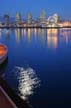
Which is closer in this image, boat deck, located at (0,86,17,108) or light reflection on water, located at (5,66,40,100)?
boat deck, located at (0,86,17,108)

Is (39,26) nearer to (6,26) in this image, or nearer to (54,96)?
(6,26)

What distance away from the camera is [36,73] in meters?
20.2

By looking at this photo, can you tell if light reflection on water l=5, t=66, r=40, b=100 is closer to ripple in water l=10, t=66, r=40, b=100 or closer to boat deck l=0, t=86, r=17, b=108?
ripple in water l=10, t=66, r=40, b=100

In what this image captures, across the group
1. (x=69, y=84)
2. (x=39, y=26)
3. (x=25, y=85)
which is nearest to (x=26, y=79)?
(x=25, y=85)

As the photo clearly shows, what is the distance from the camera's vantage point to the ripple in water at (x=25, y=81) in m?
14.8

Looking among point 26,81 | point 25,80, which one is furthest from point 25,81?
point 25,80

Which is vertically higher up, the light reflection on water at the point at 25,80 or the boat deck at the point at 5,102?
the boat deck at the point at 5,102

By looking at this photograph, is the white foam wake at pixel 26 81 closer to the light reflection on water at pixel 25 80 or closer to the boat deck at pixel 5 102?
the light reflection on water at pixel 25 80

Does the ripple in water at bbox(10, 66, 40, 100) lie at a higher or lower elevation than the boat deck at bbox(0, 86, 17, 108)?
lower

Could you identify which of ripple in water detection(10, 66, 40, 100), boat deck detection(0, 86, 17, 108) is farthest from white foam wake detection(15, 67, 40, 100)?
boat deck detection(0, 86, 17, 108)

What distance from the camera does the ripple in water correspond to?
48.5ft

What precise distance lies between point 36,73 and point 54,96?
19.9 feet

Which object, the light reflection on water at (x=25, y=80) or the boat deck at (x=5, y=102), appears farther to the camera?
the light reflection on water at (x=25, y=80)

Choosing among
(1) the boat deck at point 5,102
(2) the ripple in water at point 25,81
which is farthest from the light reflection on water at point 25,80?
(1) the boat deck at point 5,102
